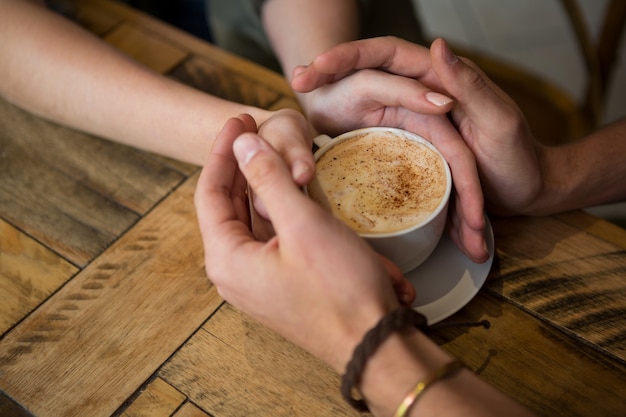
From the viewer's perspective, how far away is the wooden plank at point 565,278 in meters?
0.70

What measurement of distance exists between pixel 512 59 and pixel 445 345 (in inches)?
75.3

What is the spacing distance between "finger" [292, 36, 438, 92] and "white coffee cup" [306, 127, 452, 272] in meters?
0.08

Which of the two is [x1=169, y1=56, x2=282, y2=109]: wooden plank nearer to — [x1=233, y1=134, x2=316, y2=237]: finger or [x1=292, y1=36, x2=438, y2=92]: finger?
[x1=292, y1=36, x2=438, y2=92]: finger

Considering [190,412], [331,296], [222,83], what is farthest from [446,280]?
[222,83]

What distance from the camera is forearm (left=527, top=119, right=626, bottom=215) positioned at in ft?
2.60

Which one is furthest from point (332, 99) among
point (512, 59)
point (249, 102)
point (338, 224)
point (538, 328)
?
point (512, 59)

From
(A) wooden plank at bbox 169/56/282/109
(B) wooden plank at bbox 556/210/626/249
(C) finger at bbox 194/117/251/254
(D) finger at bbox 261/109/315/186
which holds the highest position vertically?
(D) finger at bbox 261/109/315/186

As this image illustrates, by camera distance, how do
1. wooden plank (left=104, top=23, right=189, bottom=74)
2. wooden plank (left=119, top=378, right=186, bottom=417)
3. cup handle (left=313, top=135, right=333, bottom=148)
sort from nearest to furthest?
1. wooden plank (left=119, top=378, right=186, bottom=417)
2. cup handle (left=313, top=135, right=333, bottom=148)
3. wooden plank (left=104, top=23, right=189, bottom=74)

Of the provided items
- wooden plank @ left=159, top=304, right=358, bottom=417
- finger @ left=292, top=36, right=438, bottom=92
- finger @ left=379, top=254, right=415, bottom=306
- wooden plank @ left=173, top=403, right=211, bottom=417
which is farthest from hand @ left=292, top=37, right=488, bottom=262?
wooden plank @ left=173, top=403, right=211, bottom=417

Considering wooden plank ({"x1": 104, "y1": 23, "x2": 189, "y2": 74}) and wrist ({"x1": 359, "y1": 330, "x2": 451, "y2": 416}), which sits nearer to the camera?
wrist ({"x1": 359, "y1": 330, "x2": 451, "y2": 416})

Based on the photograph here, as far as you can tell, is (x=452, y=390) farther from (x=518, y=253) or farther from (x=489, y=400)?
(x=518, y=253)

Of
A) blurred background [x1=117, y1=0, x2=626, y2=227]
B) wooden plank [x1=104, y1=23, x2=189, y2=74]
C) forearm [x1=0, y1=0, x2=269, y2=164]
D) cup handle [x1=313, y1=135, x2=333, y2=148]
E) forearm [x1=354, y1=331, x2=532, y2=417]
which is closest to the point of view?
forearm [x1=354, y1=331, x2=532, y2=417]

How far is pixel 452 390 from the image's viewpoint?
0.57 meters

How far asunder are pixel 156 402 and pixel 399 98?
45 centimetres
